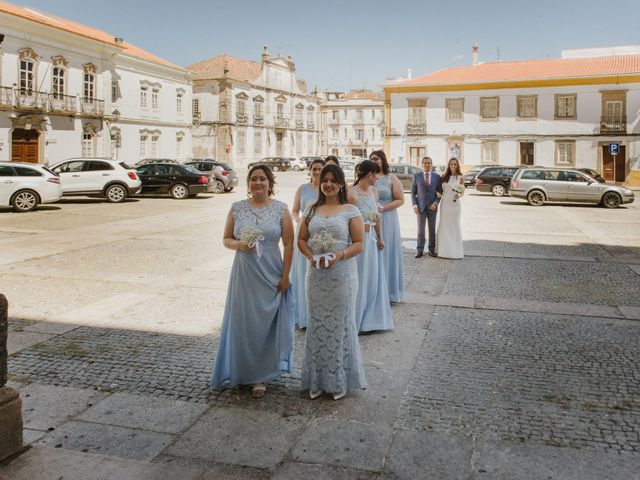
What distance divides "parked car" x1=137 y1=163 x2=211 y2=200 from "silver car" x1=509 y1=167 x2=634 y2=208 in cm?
1296

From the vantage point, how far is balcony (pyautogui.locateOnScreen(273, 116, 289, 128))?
231 ft

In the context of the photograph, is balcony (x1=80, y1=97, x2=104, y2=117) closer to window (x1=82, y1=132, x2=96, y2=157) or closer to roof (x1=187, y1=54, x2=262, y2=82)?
window (x1=82, y1=132, x2=96, y2=157)

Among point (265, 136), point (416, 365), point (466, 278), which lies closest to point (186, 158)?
point (265, 136)

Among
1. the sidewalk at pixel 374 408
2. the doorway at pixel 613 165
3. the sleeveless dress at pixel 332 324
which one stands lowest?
the sidewalk at pixel 374 408

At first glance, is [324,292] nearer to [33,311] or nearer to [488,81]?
[33,311]

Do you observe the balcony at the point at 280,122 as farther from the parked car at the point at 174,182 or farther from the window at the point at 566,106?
the parked car at the point at 174,182

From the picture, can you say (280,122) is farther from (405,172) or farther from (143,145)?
(405,172)

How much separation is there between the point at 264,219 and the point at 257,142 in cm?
6406

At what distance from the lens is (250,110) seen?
65.5 m

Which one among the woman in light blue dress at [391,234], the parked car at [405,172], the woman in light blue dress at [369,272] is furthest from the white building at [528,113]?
the woman in light blue dress at [369,272]

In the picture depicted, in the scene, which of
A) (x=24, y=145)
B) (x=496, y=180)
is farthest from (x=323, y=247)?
(x=24, y=145)

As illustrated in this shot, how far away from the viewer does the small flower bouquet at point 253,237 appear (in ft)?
15.1

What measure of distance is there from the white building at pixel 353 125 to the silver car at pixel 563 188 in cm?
6515

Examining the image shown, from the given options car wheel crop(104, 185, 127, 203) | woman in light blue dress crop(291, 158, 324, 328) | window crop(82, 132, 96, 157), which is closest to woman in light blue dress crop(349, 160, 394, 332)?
woman in light blue dress crop(291, 158, 324, 328)
